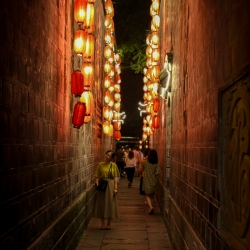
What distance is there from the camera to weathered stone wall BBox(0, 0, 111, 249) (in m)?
5.15

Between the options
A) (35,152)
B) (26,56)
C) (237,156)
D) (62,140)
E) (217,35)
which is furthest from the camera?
(62,140)

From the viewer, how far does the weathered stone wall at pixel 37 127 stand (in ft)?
16.9

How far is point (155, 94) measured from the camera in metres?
17.8

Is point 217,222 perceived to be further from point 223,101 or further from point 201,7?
point 201,7

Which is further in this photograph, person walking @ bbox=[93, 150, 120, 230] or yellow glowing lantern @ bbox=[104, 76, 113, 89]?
yellow glowing lantern @ bbox=[104, 76, 113, 89]

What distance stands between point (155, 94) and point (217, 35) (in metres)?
12.3

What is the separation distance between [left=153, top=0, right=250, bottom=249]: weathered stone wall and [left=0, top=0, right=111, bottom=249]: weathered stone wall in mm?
2403

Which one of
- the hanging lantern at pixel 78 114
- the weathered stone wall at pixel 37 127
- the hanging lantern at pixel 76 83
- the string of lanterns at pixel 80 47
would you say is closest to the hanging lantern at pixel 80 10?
the string of lanterns at pixel 80 47

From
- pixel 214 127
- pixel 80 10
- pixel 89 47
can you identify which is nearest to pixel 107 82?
pixel 89 47

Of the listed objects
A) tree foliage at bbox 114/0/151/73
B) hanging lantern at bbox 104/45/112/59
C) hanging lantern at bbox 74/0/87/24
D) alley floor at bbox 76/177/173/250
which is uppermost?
tree foliage at bbox 114/0/151/73

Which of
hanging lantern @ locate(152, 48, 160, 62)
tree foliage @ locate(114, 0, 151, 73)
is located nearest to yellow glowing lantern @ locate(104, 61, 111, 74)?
hanging lantern @ locate(152, 48, 160, 62)

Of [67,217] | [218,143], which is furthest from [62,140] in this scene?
[218,143]

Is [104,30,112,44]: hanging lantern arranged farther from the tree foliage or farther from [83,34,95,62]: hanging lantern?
the tree foliage

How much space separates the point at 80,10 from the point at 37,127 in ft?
13.6
